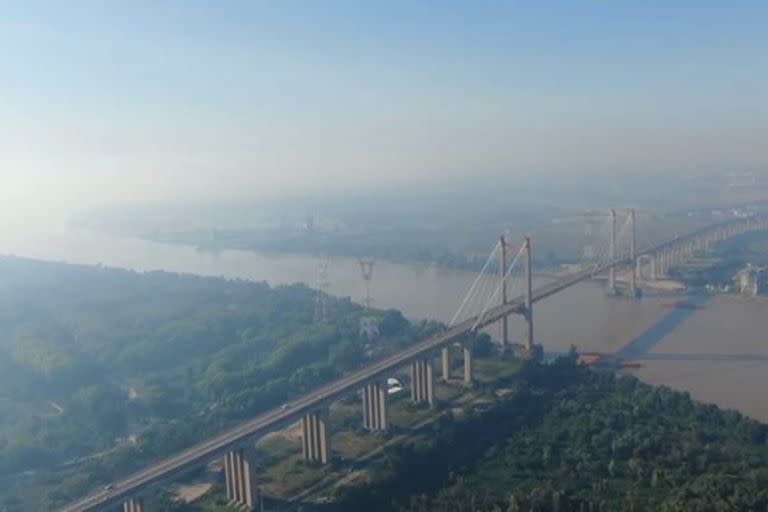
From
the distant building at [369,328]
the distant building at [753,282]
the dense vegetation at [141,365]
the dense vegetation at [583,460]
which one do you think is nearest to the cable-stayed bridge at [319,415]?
the dense vegetation at [583,460]

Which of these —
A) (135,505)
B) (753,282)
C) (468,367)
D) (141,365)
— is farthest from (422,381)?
(753,282)

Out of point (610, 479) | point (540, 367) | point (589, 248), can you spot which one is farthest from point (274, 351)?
point (589, 248)

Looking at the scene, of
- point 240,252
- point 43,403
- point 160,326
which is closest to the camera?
point 43,403

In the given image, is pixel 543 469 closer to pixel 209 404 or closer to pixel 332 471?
pixel 332 471

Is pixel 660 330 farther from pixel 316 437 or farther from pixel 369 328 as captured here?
pixel 316 437

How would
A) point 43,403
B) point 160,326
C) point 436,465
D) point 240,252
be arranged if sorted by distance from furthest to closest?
point 240,252
point 160,326
point 43,403
point 436,465
